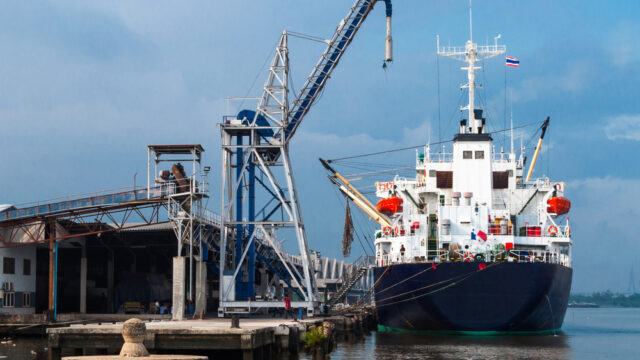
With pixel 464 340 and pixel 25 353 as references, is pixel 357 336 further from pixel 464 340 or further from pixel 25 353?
pixel 25 353

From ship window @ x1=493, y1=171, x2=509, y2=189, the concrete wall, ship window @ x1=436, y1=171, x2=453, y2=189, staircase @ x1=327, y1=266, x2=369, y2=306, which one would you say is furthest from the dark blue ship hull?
the concrete wall

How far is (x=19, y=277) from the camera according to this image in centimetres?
5659

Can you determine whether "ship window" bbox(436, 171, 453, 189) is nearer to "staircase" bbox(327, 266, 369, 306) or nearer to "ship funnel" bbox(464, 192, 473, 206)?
"ship funnel" bbox(464, 192, 473, 206)

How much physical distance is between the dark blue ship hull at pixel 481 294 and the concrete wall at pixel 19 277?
1033 inches

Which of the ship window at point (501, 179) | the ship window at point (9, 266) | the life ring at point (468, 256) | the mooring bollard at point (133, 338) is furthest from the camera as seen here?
the ship window at point (501, 179)

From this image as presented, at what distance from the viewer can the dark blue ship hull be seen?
155 ft

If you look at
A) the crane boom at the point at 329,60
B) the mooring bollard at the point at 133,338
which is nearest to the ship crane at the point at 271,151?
the crane boom at the point at 329,60

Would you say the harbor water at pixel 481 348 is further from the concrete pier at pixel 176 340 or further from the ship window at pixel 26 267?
the ship window at pixel 26 267

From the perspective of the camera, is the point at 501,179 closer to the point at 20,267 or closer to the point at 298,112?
the point at 298,112

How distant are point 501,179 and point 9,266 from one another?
33.9 m

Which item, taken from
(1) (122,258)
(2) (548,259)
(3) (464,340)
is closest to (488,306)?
(3) (464,340)

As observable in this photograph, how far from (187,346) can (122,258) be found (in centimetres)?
3563

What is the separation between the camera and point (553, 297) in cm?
5044

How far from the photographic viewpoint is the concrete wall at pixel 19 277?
5469 centimetres
